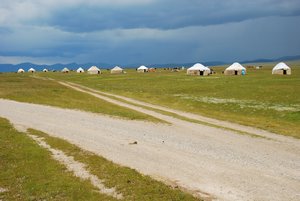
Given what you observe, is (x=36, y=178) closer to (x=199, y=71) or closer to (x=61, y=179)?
(x=61, y=179)

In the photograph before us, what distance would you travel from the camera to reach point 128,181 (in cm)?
1555

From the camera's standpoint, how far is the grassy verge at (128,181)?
13.8 m

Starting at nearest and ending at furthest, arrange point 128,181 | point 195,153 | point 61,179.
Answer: point 128,181, point 61,179, point 195,153

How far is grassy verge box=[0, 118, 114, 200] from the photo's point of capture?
46.0 ft

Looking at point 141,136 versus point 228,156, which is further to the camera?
point 141,136

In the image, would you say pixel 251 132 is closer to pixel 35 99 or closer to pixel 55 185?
pixel 55 185

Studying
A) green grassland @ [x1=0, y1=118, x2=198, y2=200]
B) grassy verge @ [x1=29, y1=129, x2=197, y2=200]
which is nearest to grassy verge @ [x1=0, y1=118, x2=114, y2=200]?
green grassland @ [x1=0, y1=118, x2=198, y2=200]

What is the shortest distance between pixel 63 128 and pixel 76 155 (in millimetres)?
9305

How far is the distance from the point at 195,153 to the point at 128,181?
6.50m

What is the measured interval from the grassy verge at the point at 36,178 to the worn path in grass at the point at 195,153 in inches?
124

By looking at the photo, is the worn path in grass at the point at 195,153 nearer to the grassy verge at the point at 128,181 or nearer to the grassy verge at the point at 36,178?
the grassy verge at the point at 128,181

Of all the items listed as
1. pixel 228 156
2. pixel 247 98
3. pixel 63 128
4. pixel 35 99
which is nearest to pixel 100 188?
pixel 228 156

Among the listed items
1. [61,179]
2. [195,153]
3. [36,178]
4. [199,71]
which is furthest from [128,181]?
[199,71]

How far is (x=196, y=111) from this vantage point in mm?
44125
